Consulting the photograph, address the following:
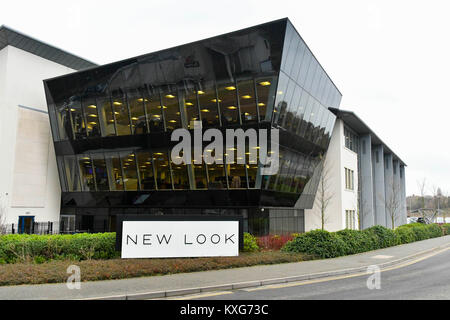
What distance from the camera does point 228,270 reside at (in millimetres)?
14680

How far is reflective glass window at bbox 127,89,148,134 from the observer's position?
25.8 meters

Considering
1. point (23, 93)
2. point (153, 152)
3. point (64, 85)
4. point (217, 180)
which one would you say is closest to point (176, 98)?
point (153, 152)

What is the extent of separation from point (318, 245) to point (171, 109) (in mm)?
12336

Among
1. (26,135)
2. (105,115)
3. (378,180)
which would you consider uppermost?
(105,115)

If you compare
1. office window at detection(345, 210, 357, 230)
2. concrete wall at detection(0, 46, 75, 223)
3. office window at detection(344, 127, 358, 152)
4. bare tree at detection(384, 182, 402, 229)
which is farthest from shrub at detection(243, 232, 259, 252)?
bare tree at detection(384, 182, 402, 229)

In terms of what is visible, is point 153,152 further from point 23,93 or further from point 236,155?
point 23,93

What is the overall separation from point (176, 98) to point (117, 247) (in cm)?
1177

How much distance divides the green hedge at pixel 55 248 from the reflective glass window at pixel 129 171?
36.2 feet

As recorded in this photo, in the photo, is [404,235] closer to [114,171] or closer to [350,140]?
[350,140]

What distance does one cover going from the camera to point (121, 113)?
27.0 metres

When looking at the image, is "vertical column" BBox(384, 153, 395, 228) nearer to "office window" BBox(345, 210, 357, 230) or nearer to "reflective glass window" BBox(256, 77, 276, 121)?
"office window" BBox(345, 210, 357, 230)

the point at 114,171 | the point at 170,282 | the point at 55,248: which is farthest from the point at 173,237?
the point at 114,171

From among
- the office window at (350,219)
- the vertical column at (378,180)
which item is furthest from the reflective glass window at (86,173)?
the vertical column at (378,180)

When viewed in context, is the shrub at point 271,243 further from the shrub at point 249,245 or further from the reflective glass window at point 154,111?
the reflective glass window at point 154,111
